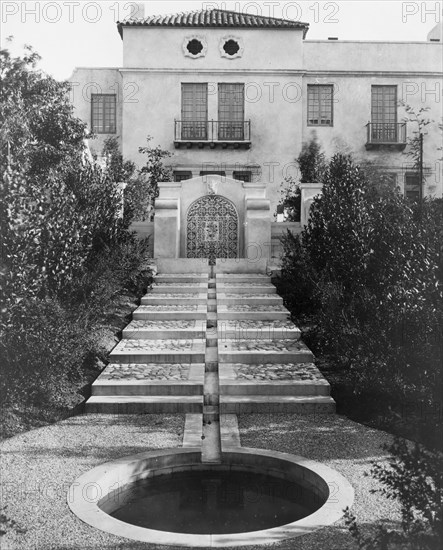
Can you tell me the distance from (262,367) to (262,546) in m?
5.51

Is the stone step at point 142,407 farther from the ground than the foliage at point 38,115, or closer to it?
closer to it

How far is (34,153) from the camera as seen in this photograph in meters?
16.8

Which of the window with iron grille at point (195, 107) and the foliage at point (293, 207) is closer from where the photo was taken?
the foliage at point (293, 207)

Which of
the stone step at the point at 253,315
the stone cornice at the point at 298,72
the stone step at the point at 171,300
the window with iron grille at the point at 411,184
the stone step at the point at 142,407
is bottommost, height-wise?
the stone step at the point at 142,407

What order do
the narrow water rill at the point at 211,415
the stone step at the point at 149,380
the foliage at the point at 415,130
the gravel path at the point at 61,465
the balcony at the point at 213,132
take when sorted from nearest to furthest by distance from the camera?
the gravel path at the point at 61,465, the narrow water rill at the point at 211,415, the stone step at the point at 149,380, the foliage at the point at 415,130, the balcony at the point at 213,132

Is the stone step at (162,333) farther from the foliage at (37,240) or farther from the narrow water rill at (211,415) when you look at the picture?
the foliage at (37,240)

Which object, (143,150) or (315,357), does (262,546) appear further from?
(143,150)

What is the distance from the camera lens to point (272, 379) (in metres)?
9.70

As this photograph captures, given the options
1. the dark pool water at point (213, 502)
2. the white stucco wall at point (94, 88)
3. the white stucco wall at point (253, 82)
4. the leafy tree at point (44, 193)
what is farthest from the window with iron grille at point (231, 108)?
the dark pool water at point (213, 502)

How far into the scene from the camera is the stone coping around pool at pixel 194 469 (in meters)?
5.15

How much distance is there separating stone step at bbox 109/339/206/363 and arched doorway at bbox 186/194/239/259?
30.3ft

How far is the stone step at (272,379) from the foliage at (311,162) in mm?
15780

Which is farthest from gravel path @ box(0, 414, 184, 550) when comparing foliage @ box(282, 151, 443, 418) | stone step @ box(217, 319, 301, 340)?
stone step @ box(217, 319, 301, 340)

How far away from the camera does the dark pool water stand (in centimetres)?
576
